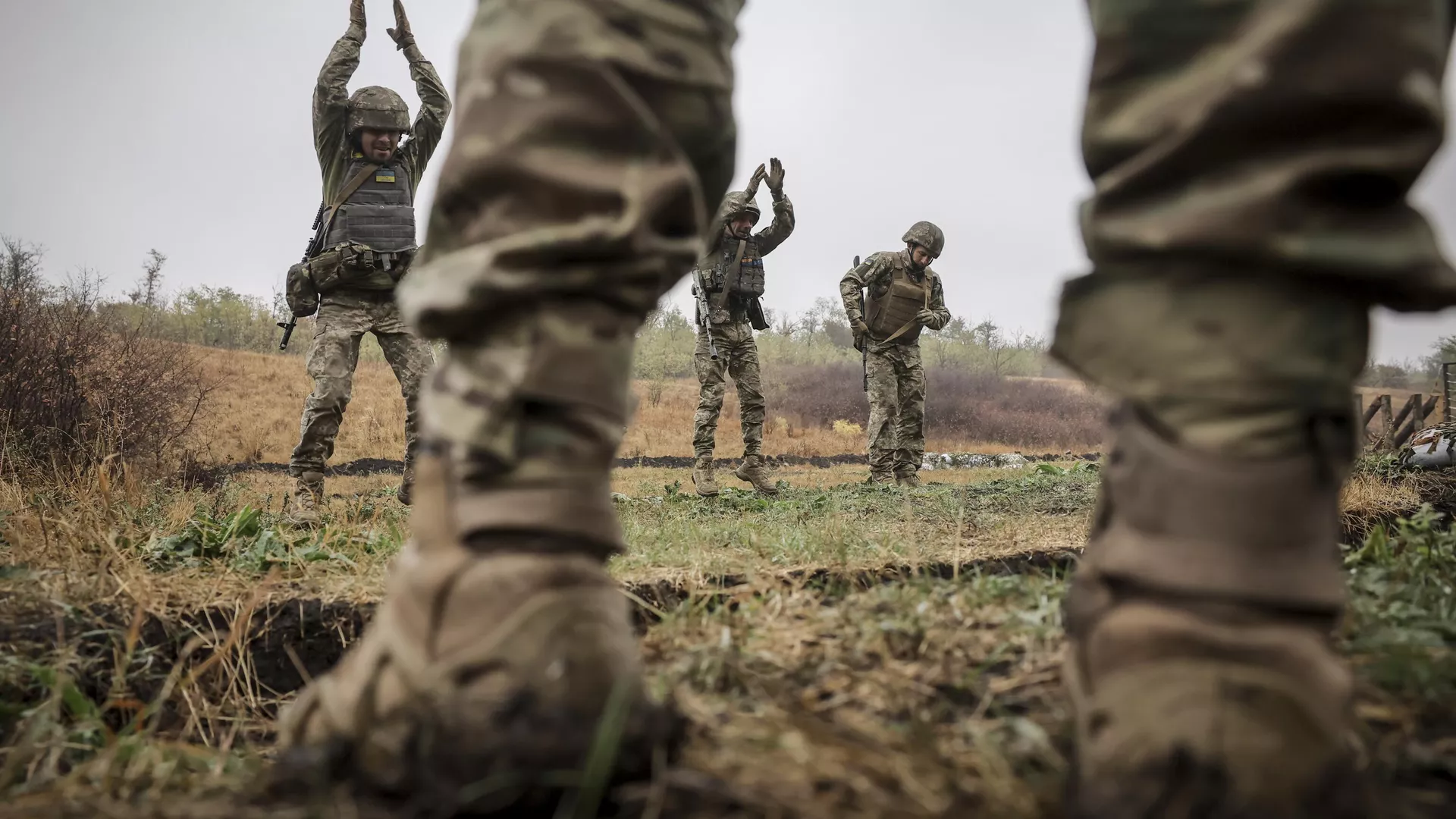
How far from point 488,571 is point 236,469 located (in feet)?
43.1

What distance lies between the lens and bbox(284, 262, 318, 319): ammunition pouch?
20.6ft

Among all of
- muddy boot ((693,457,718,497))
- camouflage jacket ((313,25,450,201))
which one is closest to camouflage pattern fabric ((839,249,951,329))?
muddy boot ((693,457,718,497))

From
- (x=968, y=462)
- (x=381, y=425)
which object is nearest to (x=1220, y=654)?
(x=381, y=425)

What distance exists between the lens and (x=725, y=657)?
1.24m

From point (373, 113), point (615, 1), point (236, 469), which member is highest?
point (373, 113)

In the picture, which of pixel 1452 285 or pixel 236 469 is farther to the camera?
pixel 236 469

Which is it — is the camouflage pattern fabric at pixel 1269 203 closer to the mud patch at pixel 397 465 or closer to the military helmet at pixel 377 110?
the military helmet at pixel 377 110

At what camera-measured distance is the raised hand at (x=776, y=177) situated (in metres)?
10.2

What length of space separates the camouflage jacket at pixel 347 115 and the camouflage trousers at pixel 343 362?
3.51 feet

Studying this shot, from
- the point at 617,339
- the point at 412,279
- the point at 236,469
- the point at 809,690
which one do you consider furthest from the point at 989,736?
the point at 236,469

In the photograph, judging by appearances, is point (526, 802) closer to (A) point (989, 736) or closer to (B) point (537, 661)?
(B) point (537, 661)

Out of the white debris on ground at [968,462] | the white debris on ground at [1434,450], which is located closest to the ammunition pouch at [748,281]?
the white debris on ground at [1434,450]

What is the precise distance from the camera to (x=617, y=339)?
887 mm

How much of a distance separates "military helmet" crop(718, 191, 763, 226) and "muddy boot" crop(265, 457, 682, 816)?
8.71 metres
